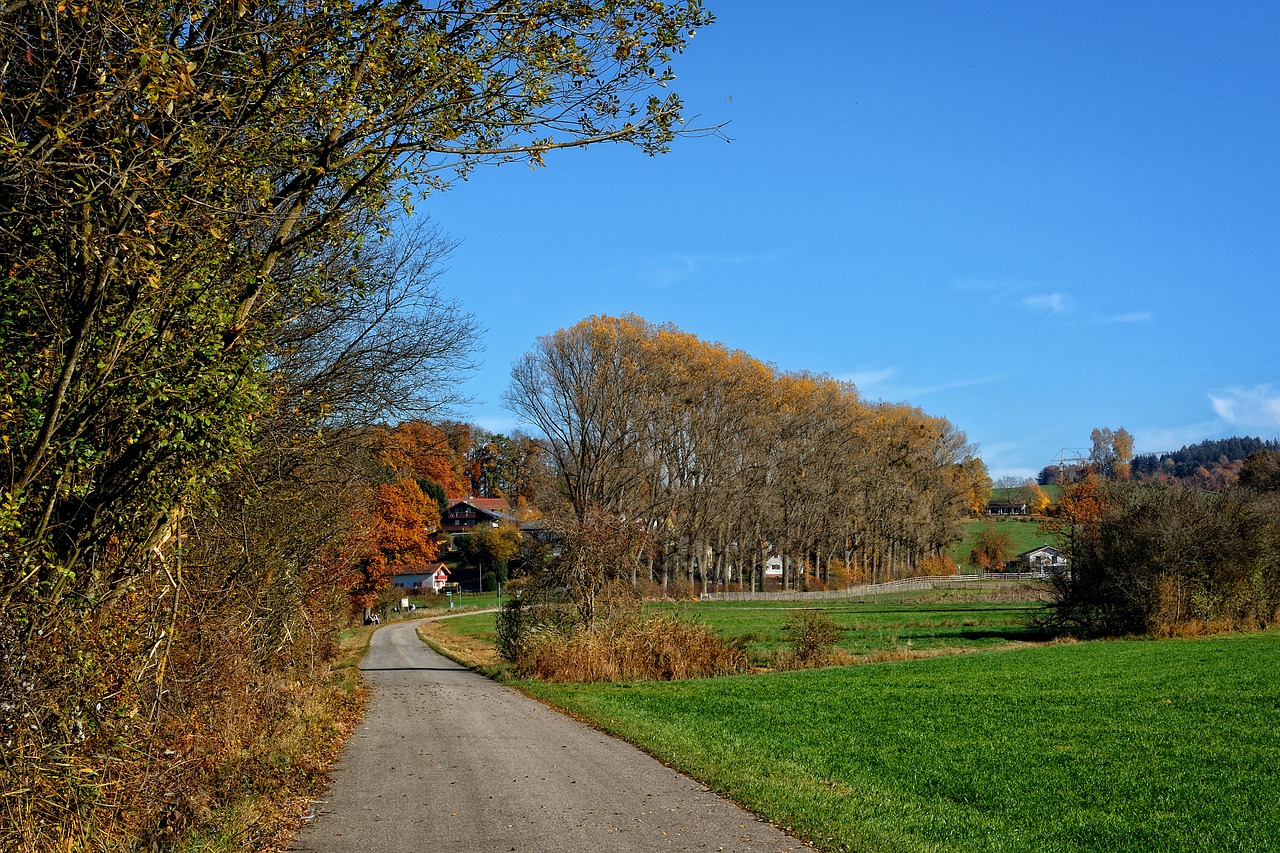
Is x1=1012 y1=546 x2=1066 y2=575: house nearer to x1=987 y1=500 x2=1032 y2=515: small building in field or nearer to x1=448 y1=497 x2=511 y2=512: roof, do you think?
x1=987 y1=500 x2=1032 y2=515: small building in field

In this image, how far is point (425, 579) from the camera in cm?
9362

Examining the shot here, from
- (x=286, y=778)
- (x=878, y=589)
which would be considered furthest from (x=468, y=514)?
(x=286, y=778)

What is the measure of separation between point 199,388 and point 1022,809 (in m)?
8.23

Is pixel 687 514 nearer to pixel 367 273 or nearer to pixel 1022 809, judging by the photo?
pixel 367 273

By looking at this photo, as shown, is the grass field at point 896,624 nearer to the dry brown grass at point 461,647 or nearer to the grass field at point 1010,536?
the dry brown grass at point 461,647

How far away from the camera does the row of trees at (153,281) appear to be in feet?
17.5

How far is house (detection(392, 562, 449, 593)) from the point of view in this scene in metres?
89.9

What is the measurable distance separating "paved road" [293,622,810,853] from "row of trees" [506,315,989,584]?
47.6ft

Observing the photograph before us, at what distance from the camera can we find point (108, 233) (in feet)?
17.4

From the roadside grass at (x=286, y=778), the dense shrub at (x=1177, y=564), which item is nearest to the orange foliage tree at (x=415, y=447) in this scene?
the roadside grass at (x=286, y=778)

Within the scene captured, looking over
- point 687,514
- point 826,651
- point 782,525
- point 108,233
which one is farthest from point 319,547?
point 782,525

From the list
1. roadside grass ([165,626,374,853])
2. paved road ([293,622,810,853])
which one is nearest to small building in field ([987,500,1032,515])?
roadside grass ([165,626,374,853])

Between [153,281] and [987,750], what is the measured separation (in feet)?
38.4

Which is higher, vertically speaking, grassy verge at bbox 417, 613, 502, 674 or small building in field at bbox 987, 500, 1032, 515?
small building in field at bbox 987, 500, 1032, 515
